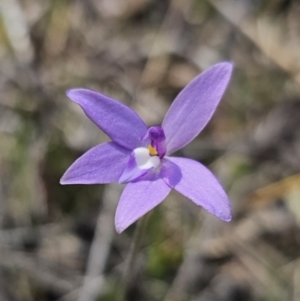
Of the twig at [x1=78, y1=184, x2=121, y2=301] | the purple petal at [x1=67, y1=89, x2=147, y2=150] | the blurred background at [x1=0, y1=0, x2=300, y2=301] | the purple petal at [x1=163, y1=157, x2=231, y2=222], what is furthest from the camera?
the blurred background at [x1=0, y1=0, x2=300, y2=301]

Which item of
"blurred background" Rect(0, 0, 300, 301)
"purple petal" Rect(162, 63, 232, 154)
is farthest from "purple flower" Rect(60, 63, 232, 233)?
"blurred background" Rect(0, 0, 300, 301)

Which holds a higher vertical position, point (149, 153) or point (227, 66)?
point (227, 66)

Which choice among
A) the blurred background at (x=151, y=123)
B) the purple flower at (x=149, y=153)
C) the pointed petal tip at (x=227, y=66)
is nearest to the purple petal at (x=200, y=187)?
the purple flower at (x=149, y=153)

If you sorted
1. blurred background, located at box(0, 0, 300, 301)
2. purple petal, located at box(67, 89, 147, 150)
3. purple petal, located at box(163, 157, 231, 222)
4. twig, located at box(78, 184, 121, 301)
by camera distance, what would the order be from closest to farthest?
purple petal, located at box(163, 157, 231, 222) → purple petal, located at box(67, 89, 147, 150) → twig, located at box(78, 184, 121, 301) → blurred background, located at box(0, 0, 300, 301)

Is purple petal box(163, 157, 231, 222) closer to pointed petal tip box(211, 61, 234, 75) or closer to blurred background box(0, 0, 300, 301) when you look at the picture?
pointed petal tip box(211, 61, 234, 75)

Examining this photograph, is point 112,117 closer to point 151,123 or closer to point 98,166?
point 98,166

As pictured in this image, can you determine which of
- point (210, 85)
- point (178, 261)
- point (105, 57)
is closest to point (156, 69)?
point (105, 57)

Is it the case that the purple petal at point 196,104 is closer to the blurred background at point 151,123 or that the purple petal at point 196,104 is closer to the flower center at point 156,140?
the flower center at point 156,140

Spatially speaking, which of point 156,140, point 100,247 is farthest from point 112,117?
point 100,247
